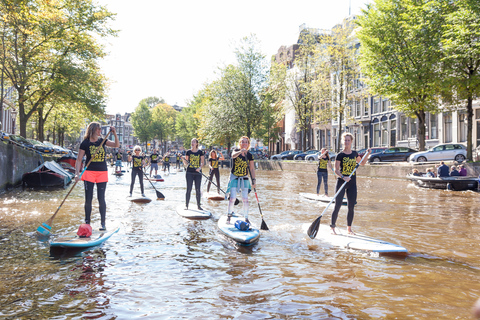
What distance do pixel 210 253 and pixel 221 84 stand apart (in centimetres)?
4204

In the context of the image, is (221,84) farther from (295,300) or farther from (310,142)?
(295,300)

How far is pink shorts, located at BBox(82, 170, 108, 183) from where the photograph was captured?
7.28m

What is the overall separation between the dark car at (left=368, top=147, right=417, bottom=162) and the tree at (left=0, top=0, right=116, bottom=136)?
2351 cm

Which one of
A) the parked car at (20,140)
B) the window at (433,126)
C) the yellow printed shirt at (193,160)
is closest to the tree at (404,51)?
the window at (433,126)

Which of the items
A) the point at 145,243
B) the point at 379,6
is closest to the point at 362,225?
the point at 145,243

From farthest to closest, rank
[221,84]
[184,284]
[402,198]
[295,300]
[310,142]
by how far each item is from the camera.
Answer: [310,142] → [221,84] → [402,198] → [184,284] → [295,300]

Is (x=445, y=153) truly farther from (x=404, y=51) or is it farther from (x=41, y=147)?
(x=41, y=147)

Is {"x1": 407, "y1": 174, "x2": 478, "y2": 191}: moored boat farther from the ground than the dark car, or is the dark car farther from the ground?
the dark car

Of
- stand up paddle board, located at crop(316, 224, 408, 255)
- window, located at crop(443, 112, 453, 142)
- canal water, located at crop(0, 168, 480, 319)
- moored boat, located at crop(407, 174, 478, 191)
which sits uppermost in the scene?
window, located at crop(443, 112, 453, 142)

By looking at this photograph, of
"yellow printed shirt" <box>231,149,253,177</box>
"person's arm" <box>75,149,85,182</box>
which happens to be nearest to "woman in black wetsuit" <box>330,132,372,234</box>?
"yellow printed shirt" <box>231,149,253,177</box>

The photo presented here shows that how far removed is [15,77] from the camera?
1027 inches

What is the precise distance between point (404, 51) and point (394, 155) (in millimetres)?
9334

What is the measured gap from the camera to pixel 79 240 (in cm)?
662

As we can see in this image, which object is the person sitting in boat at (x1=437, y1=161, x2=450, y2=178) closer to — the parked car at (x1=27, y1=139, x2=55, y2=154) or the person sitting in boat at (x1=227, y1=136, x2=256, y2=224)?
the person sitting in boat at (x1=227, y1=136, x2=256, y2=224)
